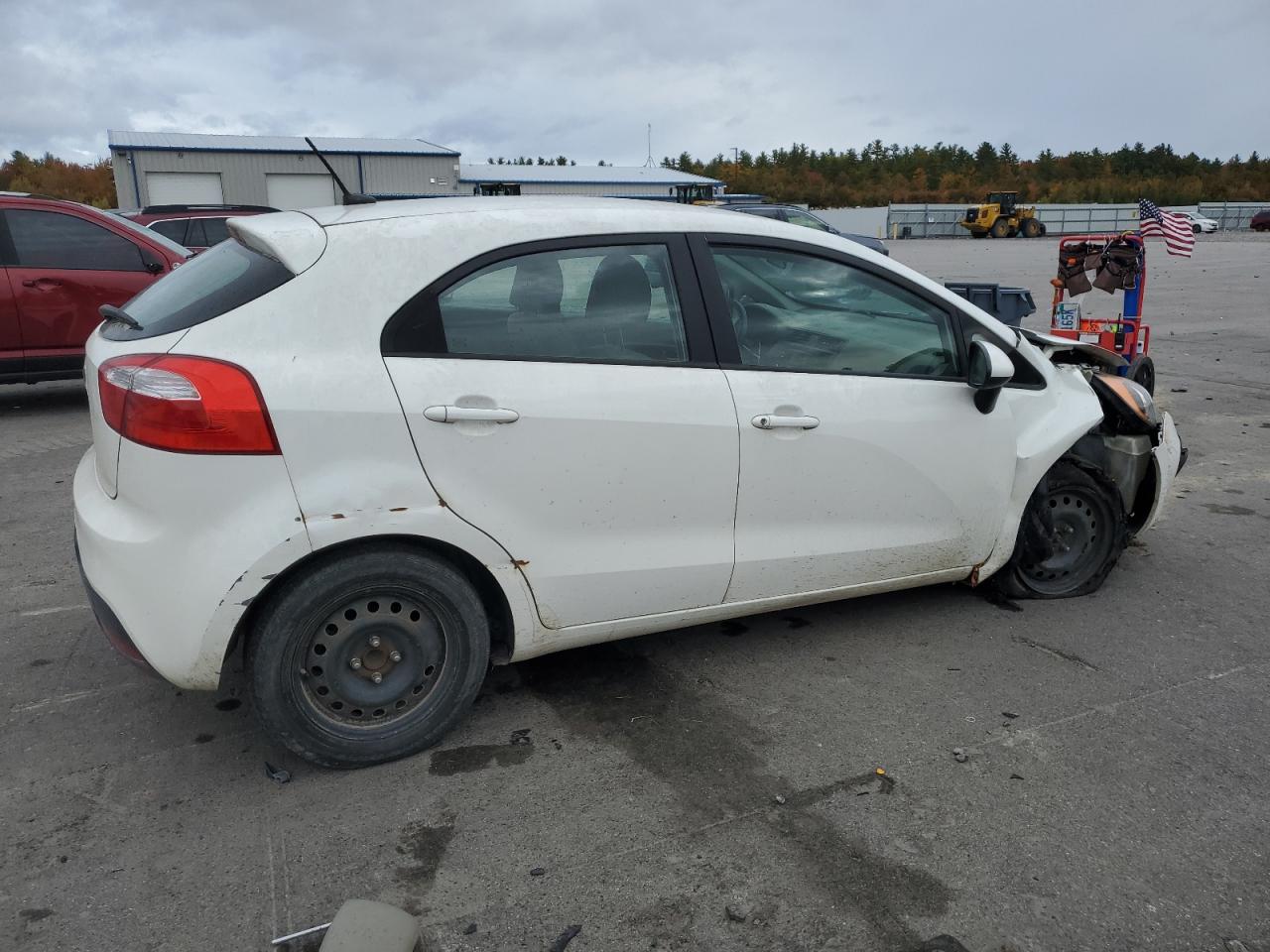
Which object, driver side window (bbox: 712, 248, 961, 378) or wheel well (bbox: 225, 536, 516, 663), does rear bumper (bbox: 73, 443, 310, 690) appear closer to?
wheel well (bbox: 225, 536, 516, 663)

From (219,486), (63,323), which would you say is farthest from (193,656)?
(63,323)

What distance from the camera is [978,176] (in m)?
89.2

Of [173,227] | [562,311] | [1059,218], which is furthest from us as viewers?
[1059,218]

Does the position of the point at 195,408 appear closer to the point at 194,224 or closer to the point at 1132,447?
the point at 1132,447

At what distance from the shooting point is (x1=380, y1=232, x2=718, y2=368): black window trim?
9.73ft

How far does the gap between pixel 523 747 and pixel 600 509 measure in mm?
817

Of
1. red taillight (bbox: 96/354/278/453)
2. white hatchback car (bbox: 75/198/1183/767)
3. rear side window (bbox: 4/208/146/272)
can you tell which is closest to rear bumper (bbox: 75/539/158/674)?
white hatchback car (bbox: 75/198/1183/767)

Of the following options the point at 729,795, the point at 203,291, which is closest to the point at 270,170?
the point at 203,291

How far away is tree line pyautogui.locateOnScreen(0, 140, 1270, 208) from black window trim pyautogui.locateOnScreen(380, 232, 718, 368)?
241 feet

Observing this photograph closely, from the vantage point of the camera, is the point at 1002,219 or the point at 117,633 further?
the point at 1002,219

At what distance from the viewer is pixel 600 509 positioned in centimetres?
320

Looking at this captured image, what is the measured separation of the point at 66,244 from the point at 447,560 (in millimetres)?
7076

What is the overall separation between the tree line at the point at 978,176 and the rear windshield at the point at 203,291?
2883 inches

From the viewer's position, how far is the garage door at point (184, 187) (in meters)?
43.2
